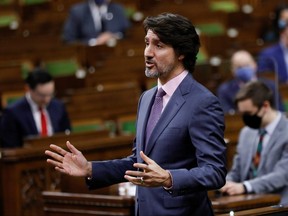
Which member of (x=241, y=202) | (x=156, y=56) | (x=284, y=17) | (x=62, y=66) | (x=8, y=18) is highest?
(x=8, y=18)

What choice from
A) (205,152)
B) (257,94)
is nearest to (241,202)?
(257,94)

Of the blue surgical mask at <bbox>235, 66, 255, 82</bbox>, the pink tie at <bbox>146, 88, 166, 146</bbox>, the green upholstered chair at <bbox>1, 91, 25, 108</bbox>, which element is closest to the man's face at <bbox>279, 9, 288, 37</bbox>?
the blue surgical mask at <bbox>235, 66, 255, 82</bbox>

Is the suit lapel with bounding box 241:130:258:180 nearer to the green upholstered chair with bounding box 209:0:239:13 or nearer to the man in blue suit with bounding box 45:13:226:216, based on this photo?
the man in blue suit with bounding box 45:13:226:216

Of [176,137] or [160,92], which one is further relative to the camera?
[160,92]

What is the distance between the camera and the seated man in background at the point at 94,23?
7801 millimetres

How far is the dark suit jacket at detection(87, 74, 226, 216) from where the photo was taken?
2.61m

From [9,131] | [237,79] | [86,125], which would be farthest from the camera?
[237,79]

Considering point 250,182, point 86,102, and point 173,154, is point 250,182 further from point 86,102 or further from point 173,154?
point 86,102

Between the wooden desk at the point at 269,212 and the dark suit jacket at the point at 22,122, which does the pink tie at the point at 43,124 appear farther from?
the wooden desk at the point at 269,212

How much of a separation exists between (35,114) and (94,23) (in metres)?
2.56

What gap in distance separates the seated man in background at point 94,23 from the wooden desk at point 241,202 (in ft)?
13.2

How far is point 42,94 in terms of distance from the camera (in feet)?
17.8

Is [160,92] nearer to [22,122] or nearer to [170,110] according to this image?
[170,110]

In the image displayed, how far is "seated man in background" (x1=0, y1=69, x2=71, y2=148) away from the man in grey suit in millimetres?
1567
